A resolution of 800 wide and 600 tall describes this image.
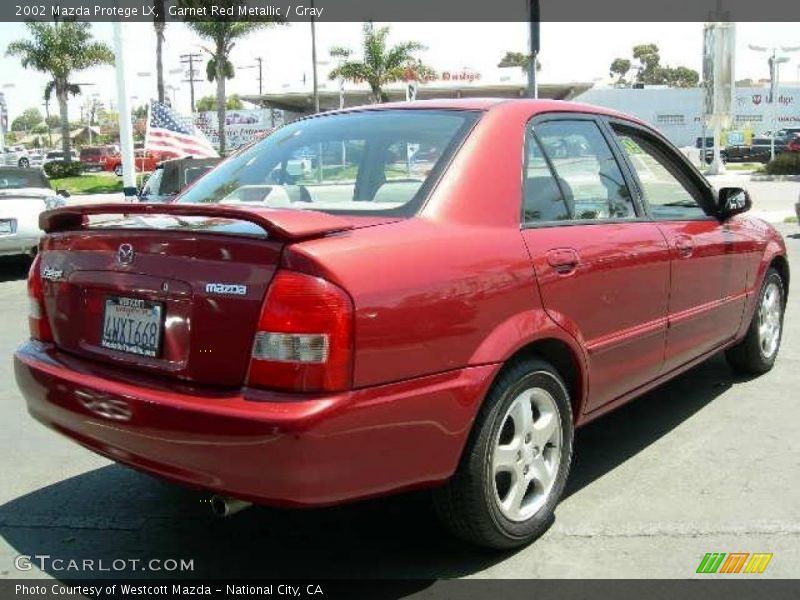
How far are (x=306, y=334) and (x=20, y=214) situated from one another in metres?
9.04

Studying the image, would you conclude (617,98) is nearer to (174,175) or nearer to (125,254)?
(174,175)

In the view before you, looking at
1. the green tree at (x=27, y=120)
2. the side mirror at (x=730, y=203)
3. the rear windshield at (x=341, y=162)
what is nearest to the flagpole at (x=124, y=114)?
the rear windshield at (x=341, y=162)

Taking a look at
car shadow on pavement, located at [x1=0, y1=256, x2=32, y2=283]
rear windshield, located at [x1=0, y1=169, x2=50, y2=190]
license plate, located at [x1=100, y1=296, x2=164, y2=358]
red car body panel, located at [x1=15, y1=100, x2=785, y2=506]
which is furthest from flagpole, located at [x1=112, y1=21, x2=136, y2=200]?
license plate, located at [x1=100, y1=296, x2=164, y2=358]

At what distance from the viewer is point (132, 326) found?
2922 mm

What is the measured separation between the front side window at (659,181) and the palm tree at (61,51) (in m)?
39.3

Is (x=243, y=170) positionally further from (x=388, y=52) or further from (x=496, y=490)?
(x=388, y=52)

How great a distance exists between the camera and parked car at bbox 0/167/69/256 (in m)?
10.3

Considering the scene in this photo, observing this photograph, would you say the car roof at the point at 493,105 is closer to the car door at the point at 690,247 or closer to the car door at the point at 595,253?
the car door at the point at 595,253

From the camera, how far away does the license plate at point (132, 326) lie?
2.84m

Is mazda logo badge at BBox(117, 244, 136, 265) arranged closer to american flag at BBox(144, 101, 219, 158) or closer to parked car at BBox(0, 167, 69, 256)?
parked car at BBox(0, 167, 69, 256)

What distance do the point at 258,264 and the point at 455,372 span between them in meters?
0.75

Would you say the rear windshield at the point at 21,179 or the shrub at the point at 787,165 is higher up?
the shrub at the point at 787,165

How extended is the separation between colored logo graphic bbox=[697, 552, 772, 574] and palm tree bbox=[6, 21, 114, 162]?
41.0 meters

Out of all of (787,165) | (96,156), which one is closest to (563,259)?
(787,165)
